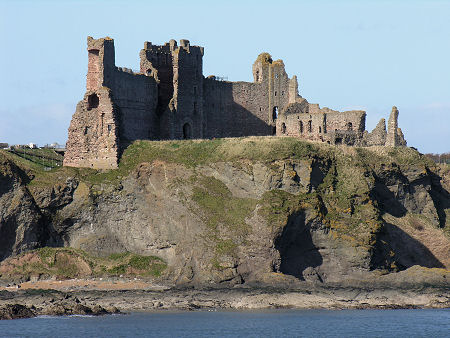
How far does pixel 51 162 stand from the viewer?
9762 centimetres

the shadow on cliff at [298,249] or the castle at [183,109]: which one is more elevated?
the castle at [183,109]

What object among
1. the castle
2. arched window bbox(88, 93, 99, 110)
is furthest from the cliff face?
arched window bbox(88, 93, 99, 110)

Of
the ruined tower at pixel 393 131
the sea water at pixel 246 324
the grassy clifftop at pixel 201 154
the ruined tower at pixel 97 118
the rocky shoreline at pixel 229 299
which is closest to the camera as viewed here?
the sea water at pixel 246 324

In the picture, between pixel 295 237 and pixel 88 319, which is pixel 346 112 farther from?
pixel 88 319

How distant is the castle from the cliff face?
2734 mm

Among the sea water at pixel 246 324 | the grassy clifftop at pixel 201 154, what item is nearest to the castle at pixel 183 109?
the grassy clifftop at pixel 201 154

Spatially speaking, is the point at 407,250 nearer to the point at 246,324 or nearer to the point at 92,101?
the point at 246,324

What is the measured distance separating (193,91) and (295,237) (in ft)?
62.5

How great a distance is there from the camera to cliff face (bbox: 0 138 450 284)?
86.2 meters

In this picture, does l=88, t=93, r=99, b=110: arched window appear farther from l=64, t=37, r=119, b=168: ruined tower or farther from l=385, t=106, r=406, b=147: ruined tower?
l=385, t=106, r=406, b=147: ruined tower

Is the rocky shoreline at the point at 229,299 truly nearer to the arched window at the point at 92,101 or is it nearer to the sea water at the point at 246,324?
the sea water at the point at 246,324

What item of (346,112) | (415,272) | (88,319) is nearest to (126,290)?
(88,319)

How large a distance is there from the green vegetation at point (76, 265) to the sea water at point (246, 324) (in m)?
7.59

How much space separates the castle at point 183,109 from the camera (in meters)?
93.4
